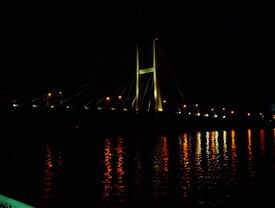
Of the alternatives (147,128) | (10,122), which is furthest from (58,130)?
(147,128)

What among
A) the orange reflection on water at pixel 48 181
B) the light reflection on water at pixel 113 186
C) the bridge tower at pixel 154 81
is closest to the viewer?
the light reflection on water at pixel 113 186

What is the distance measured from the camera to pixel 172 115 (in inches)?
1211

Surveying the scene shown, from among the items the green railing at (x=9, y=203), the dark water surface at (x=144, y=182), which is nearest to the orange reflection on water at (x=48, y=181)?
the dark water surface at (x=144, y=182)

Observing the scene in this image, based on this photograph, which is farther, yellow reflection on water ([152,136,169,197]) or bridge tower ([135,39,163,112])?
bridge tower ([135,39,163,112])

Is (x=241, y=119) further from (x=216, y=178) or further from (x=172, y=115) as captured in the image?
(x=216, y=178)

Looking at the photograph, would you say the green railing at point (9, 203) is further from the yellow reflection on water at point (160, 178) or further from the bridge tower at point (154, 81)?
the bridge tower at point (154, 81)

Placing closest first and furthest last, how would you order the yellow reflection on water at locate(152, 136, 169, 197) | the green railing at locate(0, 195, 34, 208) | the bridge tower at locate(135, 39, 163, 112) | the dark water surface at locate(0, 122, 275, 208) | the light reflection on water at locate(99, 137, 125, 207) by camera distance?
the green railing at locate(0, 195, 34, 208)
the light reflection on water at locate(99, 137, 125, 207)
the dark water surface at locate(0, 122, 275, 208)
the yellow reflection on water at locate(152, 136, 169, 197)
the bridge tower at locate(135, 39, 163, 112)

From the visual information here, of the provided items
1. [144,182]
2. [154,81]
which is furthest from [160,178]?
[154,81]

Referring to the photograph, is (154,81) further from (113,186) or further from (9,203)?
(9,203)

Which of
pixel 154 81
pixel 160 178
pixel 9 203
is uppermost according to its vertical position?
pixel 154 81

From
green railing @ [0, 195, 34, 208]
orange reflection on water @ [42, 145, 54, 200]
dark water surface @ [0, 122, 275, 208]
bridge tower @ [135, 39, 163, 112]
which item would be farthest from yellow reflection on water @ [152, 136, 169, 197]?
bridge tower @ [135, 39, 163, 112]

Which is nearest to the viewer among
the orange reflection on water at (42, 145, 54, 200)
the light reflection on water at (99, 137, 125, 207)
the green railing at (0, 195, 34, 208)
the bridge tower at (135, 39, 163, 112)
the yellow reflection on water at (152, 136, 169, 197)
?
the green railing at (0, 195, 34, 208)

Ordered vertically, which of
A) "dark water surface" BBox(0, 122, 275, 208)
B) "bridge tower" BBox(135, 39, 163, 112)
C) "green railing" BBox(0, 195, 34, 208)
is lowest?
"dark water surface" BBox(0, 122, 275, 208)

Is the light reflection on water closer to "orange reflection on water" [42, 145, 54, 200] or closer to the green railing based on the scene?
"orange reflection on water" [42, 145, 54, 200]
